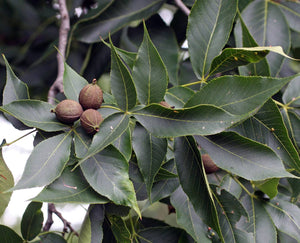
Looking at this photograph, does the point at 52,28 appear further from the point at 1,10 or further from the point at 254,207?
the point at 254,207

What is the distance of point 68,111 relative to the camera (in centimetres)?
67

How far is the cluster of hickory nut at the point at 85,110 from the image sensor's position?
0.66 m

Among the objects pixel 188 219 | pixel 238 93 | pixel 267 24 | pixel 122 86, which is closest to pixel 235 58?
pixel 238 93

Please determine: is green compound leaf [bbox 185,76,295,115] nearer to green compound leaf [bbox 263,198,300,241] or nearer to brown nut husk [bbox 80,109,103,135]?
brown nut husk [bbox 80,109,103,135]

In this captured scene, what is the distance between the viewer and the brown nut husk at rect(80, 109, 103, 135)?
0.65 meters

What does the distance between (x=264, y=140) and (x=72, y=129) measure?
0.36 metres

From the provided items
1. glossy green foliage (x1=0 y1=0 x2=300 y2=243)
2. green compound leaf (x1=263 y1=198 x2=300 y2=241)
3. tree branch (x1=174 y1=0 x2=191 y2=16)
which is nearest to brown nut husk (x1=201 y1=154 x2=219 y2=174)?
glossy green foliage (x1=0 y1=0 x2=300 y2=243)

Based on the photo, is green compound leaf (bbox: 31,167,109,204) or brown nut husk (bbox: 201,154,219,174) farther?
brown nut husk (bbox: 201,154,219,174)

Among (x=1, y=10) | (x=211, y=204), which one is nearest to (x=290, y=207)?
(x=211, y=204)

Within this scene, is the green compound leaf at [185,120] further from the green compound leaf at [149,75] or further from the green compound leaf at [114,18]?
the green compound leaf at [114,18]

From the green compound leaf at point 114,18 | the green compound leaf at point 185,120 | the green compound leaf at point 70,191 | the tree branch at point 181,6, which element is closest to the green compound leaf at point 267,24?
the tree branch at point 181,6

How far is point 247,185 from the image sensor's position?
35.5 inches

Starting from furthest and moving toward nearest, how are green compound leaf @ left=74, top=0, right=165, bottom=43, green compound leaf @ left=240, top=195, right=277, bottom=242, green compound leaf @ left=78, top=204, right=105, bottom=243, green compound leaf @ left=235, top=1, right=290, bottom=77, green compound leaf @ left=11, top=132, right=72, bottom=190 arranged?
1. green compound leaf @ left=74, top=0, right=165, bottom=43
2. green compound leaf @ left=235, top=1, right=290, bottom=77
3. green compound leaf @ left=240, top=195, right=277, bottom=242
4. green compound leaf @ left=78, top=204, right=105, bottom=243
5. green compound leaf @ left=11, top=132, right=72, bottom=190

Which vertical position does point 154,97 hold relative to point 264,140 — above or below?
above
